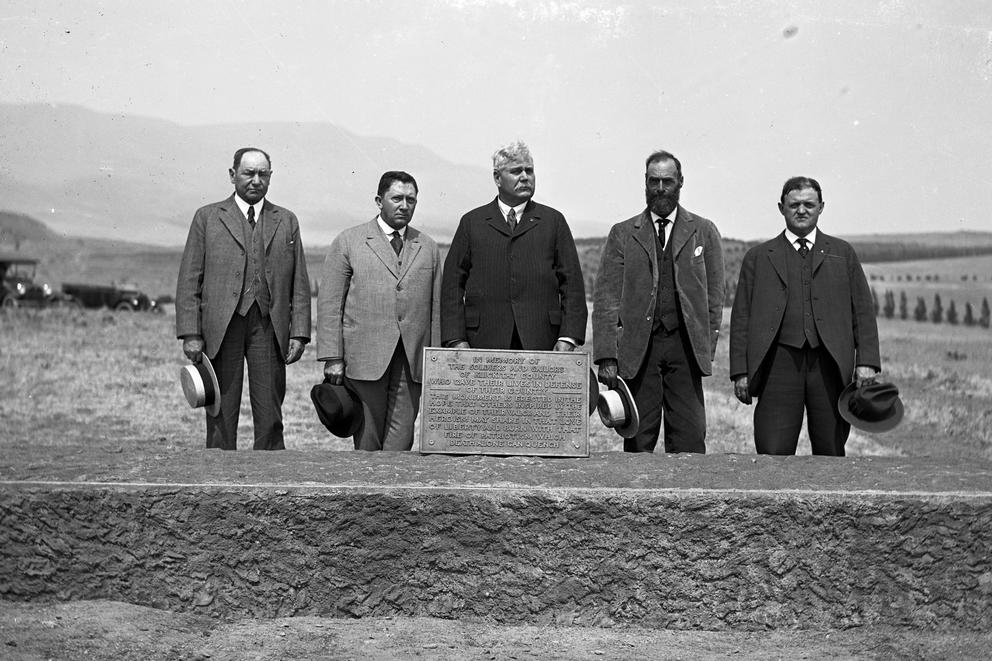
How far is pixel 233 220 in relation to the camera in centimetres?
562

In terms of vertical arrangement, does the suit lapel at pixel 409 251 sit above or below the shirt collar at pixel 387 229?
below

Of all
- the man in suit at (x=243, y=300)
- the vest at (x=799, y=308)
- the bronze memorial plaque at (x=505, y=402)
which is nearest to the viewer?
the bronze memorial plaque at (x=505, y=402)

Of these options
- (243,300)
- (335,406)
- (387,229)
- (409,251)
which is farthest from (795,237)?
(243,300)

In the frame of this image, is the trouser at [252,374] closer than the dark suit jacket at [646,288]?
No

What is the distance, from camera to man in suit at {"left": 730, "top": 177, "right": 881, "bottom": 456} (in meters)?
5.34

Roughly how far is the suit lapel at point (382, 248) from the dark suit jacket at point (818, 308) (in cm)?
173

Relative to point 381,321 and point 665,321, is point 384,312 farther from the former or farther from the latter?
point 665,321

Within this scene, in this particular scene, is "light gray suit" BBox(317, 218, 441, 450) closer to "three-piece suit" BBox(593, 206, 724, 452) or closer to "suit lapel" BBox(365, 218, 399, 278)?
"suit lapel" BBox(365, 218, 399, 278)

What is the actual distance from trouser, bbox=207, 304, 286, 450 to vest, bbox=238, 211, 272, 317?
4 cm

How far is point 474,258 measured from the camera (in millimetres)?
5387

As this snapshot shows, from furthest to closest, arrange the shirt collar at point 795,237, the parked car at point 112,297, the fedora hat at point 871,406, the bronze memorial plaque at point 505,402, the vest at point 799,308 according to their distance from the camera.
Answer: the parked car at point 112,297 < the shirt collar at point 795,237 < the vest at point 799,308 < the fedora hat at point 871,406 < the bronze memorial plaque at point 505,402

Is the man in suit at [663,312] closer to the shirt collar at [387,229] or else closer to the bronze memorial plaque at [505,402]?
the bronze memorial plaque at [505,402]

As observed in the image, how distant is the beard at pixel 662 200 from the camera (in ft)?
17.7

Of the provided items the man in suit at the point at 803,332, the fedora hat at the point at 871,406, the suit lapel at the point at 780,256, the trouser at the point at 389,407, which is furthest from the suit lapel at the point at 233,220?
the fedora hat at the point at 871,406
